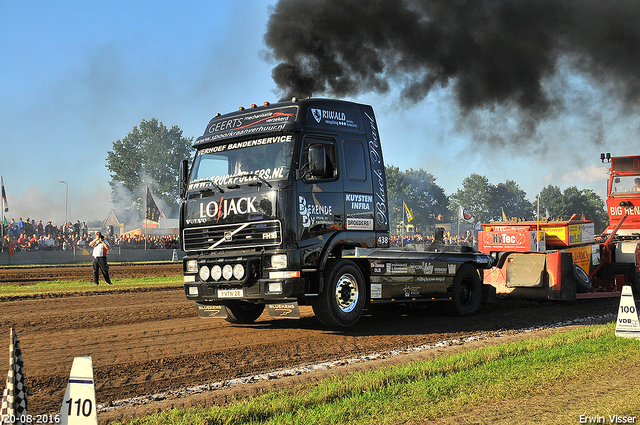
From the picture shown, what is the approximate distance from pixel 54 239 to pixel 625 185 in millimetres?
34854

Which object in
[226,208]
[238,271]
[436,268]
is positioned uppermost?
[226,208]

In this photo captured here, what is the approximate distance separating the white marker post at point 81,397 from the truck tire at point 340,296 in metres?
5.49

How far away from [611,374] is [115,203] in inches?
4178

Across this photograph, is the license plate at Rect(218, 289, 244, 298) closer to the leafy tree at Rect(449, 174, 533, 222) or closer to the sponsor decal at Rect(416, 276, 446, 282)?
the sponsor decal at Rect(416, 276, 446, 282)

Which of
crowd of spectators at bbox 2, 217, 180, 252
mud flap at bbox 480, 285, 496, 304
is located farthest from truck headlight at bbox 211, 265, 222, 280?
crowd of spectators at bbox 2, 217, 180, 252

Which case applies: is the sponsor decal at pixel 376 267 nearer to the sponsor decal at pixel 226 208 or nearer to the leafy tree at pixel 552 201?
the sponsor decal at pixel 226 208

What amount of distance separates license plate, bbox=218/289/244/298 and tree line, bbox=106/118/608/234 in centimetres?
8839

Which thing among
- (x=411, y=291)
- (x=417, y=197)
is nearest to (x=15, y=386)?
(x=411, y=291)

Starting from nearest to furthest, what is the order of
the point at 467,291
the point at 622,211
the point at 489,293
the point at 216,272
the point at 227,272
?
the point at 227,272 → the point at 216,272 → the point at 467,291 → the point at 489,293 → the point at 622,211

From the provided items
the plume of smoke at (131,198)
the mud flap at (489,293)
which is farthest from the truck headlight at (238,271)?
the plume of smoke at (131,198)

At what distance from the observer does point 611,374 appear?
6164 mm

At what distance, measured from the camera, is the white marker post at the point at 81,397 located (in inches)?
132

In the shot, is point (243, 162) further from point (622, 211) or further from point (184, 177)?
point (622, 211)

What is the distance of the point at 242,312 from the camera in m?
10.3
